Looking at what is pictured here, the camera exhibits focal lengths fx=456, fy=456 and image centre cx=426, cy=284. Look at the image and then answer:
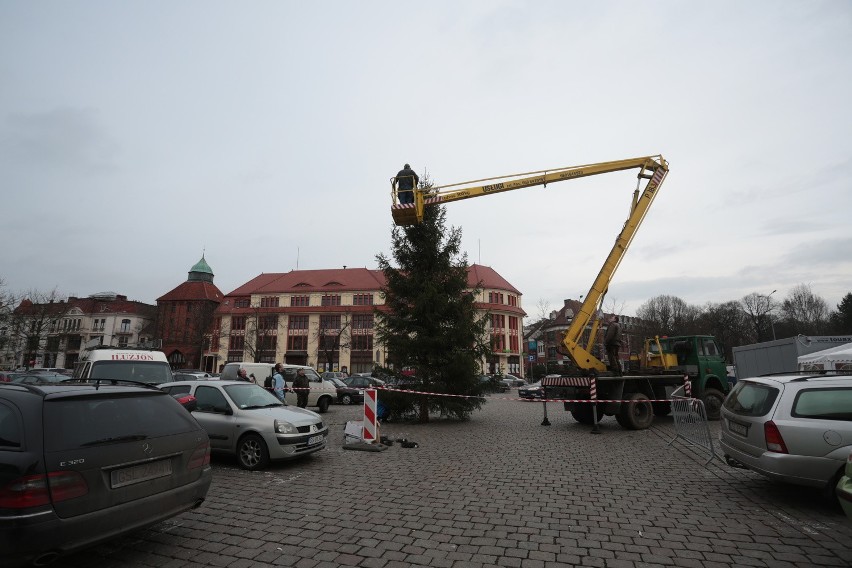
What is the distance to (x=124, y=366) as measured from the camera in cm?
1198

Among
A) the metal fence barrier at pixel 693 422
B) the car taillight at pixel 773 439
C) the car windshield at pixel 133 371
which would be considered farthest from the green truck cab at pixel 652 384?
the car windshield at pixel 133 371

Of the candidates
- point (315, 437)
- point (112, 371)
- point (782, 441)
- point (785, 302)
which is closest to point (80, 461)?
point (315, 437)

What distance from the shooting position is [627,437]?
1188cm

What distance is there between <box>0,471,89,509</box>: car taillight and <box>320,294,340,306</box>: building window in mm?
67889

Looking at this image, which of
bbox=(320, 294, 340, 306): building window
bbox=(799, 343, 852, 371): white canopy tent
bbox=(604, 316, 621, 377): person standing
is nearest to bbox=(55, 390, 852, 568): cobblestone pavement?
bbox=(604, 316, 621, 377): person standing

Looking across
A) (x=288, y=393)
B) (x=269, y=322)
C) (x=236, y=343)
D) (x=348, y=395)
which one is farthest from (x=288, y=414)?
(x=236, y=343)

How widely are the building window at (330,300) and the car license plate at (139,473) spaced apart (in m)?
67.2

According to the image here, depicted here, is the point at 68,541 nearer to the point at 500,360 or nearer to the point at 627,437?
the point at 627,437

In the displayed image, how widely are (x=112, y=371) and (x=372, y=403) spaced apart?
23.0ft

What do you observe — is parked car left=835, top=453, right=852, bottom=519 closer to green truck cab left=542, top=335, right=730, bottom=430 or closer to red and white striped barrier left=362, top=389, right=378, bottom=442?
red and white striped barrier left=362, top=389, right=378, bottom=442

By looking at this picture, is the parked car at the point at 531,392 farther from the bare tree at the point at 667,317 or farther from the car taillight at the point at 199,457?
the bare tree at the point at 667,317

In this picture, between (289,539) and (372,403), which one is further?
(372,403)

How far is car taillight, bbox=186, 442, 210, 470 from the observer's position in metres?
4.67

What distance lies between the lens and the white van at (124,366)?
A: 11.6m
